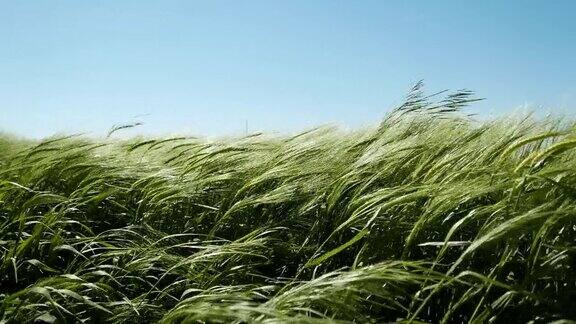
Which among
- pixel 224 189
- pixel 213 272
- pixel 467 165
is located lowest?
pixel 213 272

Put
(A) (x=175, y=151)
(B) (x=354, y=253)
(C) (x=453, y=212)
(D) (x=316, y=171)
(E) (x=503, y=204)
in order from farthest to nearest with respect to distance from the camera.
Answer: (A) (x=175, y=151), (D) (x=316, y=171), (B) (x=354, y=253), (C) (x=453, y=212), (E) (x=503, y=204)

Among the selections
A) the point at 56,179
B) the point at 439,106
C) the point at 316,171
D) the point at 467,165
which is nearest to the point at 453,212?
the point at 467,165

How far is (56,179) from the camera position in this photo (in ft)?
7.86

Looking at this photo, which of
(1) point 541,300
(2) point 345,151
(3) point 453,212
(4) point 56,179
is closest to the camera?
(1) point 541,300

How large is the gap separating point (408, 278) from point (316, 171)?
844 mm

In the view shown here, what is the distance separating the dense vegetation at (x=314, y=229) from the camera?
43.3 inches

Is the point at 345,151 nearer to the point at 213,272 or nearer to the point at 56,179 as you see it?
the point at 213,272

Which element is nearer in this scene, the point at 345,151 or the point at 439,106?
the point at 345,151

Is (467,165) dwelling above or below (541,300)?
above

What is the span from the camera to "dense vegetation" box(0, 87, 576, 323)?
1099 millimetres

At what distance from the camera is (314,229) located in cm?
172

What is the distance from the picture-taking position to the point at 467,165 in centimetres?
161

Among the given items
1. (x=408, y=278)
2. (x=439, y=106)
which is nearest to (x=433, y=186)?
(x=408, y=278)

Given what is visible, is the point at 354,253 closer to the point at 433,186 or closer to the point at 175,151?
the point at 433,186
